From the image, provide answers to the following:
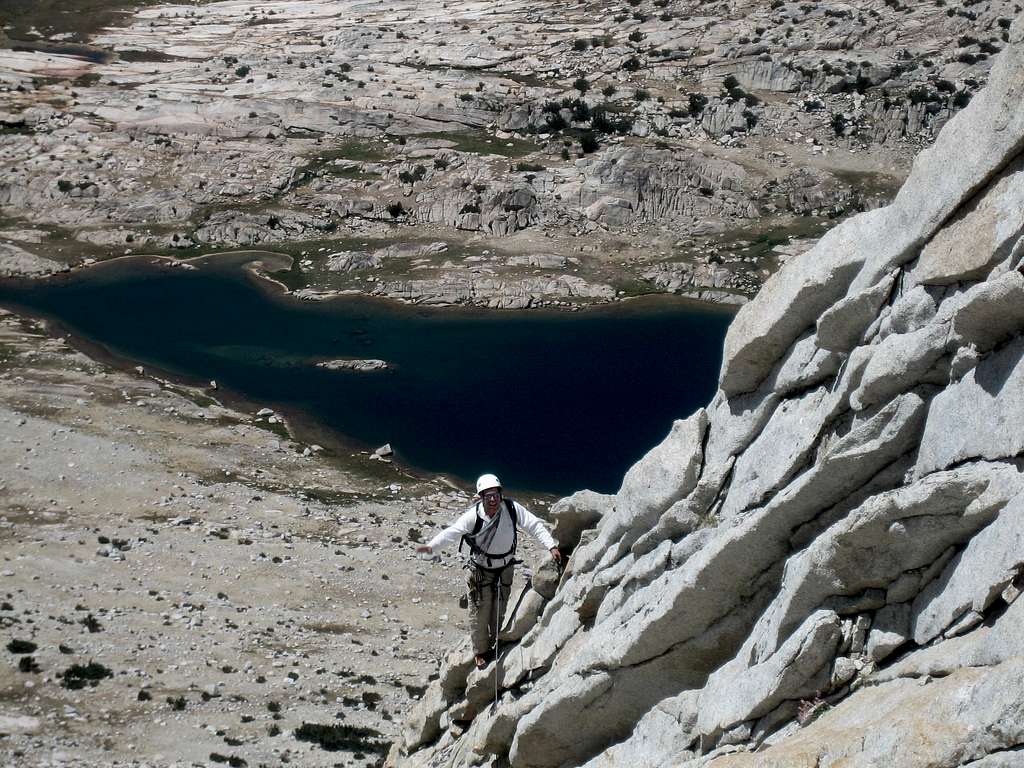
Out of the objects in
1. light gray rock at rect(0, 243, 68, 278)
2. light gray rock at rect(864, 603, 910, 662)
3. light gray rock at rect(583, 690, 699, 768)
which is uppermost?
light gray rock at rect(0, 243, 68, 278)

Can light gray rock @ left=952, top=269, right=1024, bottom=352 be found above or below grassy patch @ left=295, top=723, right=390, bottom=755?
above

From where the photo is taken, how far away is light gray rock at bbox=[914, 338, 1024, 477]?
9844mm

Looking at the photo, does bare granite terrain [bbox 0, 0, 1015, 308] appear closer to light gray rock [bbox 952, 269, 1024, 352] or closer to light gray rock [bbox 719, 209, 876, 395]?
light gray rock [bbox 719, 209, 876, 395]

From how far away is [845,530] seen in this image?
1073cm

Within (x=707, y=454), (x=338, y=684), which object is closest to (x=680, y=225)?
(x=338, y=684)

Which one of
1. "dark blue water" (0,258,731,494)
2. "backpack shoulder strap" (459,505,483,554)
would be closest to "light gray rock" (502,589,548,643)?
"backpack shoulder strap" (459,505,483,554)

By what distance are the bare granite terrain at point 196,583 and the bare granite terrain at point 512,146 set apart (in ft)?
100

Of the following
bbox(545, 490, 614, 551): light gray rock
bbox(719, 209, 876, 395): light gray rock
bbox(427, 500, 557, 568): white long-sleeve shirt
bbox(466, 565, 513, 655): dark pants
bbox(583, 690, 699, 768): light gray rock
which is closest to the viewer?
bbox(583, 690, 699, 768): light gray rock

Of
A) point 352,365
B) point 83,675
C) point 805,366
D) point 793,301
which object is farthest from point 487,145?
point 805,366

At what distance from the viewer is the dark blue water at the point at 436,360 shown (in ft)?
202

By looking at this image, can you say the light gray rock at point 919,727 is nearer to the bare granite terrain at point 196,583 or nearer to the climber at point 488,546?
the climber at point 488,546

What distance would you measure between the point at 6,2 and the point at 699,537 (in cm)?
18590

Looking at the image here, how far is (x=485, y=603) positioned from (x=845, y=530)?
845cm

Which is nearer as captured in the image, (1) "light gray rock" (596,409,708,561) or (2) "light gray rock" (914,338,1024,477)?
(2) "light gray rock" (914,338,1024,477)
